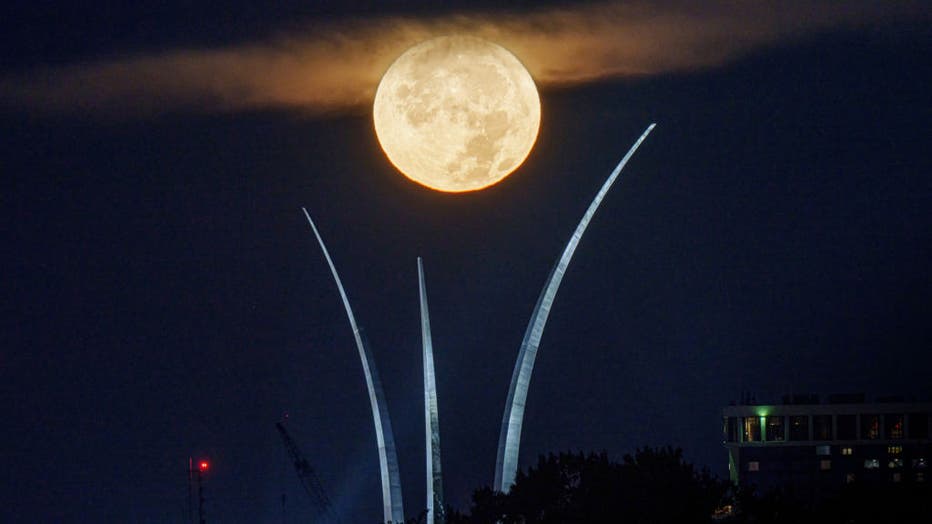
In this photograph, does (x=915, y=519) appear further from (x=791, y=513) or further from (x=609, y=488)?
(x=609, y=488)

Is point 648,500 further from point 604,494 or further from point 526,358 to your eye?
point 526,358

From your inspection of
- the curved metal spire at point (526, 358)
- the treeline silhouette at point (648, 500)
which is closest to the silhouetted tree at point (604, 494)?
the treeline silhouette at point (648, 500)

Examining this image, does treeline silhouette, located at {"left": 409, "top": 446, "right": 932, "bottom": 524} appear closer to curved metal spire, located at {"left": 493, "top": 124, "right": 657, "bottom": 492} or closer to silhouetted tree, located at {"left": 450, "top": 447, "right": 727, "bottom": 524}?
silhouetted tree, located at {"left": 450, "top": 447, "right": 727, "bottom": 524}

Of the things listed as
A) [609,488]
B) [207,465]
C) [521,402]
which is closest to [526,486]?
[609,488]

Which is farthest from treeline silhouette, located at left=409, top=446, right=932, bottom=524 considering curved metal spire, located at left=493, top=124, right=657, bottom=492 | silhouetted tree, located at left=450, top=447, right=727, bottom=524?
curved metal spire, located at left=493, top=124, right=657, bottom=492

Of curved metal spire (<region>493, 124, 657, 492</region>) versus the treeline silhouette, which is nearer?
the treeline silhouette

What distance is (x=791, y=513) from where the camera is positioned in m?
85.9

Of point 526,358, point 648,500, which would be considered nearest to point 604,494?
point 648,500

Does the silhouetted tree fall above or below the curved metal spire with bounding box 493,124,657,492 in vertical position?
below

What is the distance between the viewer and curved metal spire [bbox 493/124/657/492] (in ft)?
354

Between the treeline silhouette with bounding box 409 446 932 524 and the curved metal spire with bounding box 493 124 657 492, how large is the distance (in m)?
9.53

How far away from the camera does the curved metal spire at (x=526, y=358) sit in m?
108

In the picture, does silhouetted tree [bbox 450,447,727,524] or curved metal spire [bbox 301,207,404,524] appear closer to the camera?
silhouetted tree [bbox 450,447,727,524]

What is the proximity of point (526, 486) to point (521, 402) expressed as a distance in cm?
1377
